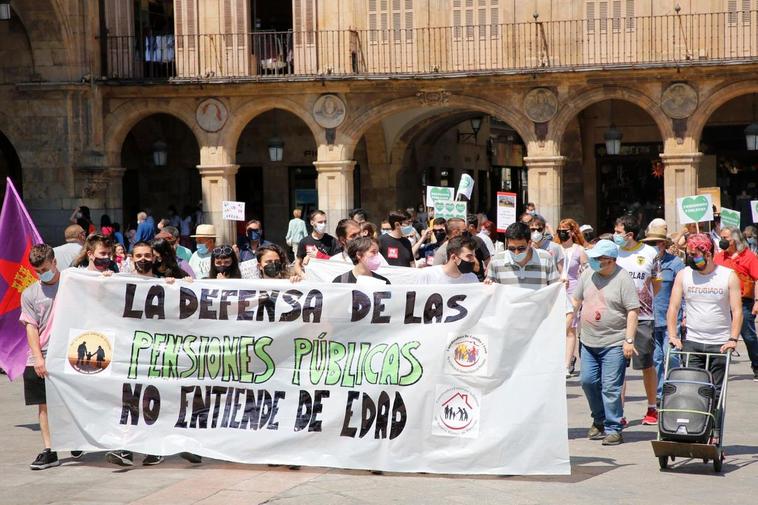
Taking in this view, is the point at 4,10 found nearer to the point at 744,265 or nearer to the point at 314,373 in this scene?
the point at 744,265

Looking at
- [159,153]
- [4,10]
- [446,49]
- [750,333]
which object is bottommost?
[750,333]

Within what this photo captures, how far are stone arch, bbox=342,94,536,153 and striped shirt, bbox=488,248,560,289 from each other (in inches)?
655

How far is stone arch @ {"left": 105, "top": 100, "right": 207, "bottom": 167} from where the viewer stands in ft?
93.7

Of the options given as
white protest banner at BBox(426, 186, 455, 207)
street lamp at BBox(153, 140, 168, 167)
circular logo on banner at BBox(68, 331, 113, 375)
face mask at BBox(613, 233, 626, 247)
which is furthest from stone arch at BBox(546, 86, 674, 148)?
circular logo on banner at BBox(68, 331, 113, 375)

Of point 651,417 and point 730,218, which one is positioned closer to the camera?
point 651,417

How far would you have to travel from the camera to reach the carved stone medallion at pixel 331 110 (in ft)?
92.0

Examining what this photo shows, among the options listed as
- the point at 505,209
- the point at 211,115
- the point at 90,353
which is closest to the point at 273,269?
the point at 90,353

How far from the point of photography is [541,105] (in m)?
27.1

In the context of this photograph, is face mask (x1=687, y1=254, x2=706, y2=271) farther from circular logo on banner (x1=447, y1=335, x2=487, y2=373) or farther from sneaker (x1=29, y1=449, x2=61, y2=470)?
sneaker (x1=29, y1=449, x2=61, y2=470)

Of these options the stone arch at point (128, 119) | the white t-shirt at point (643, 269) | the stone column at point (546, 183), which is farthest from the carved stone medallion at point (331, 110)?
the white t-shirt at point (643, 269)

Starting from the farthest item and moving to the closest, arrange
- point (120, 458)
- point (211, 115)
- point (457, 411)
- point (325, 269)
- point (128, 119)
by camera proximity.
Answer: point (128, 119) → point (211, 115) → point (325, 269) → point (120, 458) → point (457, 411)

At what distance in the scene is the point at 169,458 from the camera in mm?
10203

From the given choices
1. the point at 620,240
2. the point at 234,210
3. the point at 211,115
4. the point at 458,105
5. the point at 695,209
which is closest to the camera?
the point at 620,240

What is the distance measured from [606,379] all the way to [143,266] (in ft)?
11.8
